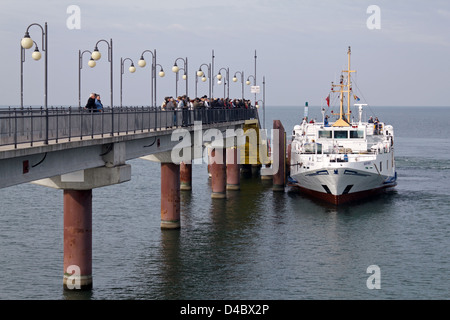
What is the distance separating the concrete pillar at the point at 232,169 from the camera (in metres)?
69.7

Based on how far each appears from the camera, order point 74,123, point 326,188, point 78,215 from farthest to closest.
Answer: point 326,188
point 78,215
point 74,123

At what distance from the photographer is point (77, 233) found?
3244cm

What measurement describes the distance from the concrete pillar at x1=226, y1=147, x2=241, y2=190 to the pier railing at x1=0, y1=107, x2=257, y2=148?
20.6 metres

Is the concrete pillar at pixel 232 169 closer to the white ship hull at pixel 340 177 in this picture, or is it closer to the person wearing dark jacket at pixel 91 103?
the white ship hull at pixel 340 177

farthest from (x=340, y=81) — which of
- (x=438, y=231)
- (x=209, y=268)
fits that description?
(x=209, y=268)

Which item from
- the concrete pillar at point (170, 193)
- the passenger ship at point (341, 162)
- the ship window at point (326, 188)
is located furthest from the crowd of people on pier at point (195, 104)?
the ship window at point (326, 188)

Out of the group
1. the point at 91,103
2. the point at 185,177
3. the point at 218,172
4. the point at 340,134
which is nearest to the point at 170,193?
the point at 91,103

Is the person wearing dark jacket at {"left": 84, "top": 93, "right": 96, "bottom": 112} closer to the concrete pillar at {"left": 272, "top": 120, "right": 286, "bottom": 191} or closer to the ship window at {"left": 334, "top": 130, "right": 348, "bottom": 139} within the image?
the concrete pillar at {"left": 272, "top": 120, "right": 286, "bottom": 191}

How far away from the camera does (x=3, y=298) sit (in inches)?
1288

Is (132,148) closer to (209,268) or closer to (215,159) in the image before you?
(209,268)

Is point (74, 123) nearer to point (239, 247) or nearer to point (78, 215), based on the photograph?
point (78, 215)

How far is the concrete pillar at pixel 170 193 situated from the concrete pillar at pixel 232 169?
874 inches

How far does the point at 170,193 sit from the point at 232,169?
24.3m

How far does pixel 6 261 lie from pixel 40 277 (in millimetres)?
4072
